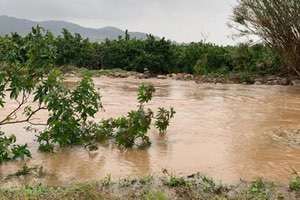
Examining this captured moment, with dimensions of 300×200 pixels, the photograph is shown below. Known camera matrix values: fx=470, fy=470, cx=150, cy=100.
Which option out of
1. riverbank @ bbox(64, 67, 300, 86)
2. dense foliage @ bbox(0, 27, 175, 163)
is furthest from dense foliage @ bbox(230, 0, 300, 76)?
dense foliage @ bbox(0, 27, 175, 163)

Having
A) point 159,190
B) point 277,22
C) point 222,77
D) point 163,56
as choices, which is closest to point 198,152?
point 159,190

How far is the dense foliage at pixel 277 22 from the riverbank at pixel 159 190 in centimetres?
1385

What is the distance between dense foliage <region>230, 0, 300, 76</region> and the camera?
1847cm

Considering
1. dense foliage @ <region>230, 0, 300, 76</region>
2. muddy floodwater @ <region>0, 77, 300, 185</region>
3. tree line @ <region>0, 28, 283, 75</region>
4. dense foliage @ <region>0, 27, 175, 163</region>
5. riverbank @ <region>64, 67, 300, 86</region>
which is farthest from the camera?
tree line @ <region>0, 28, 283, 75</region>

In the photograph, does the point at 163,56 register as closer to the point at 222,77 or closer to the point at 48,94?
the point at 222,77

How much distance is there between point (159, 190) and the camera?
5262 millimetres

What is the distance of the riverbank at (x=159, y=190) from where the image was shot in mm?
4961

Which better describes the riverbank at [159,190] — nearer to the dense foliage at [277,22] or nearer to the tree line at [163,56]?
the dense foliage at [277,22]

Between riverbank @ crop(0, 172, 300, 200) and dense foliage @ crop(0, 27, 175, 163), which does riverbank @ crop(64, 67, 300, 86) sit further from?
riverbank @ crop(0, 172, 300, 200)

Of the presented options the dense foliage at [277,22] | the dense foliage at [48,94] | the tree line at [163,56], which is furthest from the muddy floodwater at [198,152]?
the tree line at [163,56]

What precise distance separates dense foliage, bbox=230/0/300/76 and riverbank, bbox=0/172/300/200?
1385 cm

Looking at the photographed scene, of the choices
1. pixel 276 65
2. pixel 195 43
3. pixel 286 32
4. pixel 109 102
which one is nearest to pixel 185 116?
pixel 109 102

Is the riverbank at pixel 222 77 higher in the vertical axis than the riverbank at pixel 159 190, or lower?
higher

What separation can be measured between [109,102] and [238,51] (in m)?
12.2
